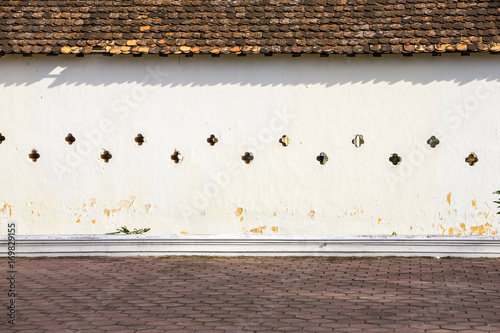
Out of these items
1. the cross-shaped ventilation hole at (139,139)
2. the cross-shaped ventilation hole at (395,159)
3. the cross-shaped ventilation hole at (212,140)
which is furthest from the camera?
the cross-shaped ventilation hole at (139,139)

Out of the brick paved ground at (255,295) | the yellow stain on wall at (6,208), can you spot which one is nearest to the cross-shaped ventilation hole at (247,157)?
the brick paved ground at (255,295)

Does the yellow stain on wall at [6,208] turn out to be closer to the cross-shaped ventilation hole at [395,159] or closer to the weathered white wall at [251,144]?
the weathered white wall at [251,144]

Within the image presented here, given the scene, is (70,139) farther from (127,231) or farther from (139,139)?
Answer: (127,231)

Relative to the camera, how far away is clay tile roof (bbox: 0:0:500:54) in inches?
479

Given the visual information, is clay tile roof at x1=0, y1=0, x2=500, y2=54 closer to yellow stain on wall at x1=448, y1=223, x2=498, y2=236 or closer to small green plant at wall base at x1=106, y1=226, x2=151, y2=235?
yellow stain on wall at x1=448, y1=223, x2=498, y2=236

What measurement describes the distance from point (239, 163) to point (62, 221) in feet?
10.2

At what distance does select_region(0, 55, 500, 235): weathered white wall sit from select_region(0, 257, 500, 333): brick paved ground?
868 millimetres

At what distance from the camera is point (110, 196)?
1281 cm

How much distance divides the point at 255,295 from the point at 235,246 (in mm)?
3089

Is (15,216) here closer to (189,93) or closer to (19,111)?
(19,111)

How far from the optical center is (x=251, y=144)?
41.4 ft

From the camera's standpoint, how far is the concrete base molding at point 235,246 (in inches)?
473

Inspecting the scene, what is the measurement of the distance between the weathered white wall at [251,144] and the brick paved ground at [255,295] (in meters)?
0.87

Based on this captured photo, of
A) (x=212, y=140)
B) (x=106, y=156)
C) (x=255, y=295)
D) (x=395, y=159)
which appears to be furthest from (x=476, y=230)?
(x=106, y=156)
